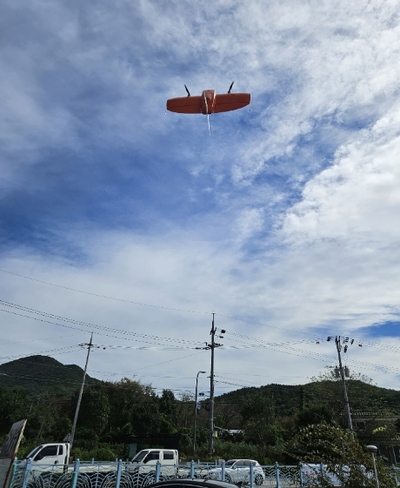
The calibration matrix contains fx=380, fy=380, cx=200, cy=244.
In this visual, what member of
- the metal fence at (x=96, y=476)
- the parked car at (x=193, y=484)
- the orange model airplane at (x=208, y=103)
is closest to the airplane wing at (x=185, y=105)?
Result: the orange model airplane at (x=208, y=103)

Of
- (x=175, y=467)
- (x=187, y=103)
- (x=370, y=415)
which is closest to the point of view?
(x=187, y=103)

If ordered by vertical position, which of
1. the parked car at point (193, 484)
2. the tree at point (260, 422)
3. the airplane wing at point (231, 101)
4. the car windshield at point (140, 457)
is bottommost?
the parked car at point (193, 484)

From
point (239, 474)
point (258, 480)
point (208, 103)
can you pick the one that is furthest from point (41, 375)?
point (208, 103)

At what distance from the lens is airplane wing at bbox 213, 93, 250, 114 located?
1162 centimetres

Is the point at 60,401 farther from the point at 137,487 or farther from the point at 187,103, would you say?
the point at 187,103

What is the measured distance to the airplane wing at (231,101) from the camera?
1162cm

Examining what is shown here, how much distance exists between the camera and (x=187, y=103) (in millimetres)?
12031

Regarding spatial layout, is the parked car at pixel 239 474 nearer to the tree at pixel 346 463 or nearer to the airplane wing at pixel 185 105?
the tree at pixel 346 463

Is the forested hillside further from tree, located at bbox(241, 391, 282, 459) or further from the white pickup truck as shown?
the white pickup truck

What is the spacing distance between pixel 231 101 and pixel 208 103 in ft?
2.50

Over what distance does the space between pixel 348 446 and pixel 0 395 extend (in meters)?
39.3

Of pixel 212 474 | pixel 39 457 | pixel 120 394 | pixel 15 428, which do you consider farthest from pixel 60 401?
pixel 15 428

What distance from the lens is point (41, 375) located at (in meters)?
65.1

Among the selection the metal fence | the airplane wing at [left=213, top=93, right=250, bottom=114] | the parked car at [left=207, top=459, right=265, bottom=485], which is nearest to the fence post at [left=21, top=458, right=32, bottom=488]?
the metal fence
